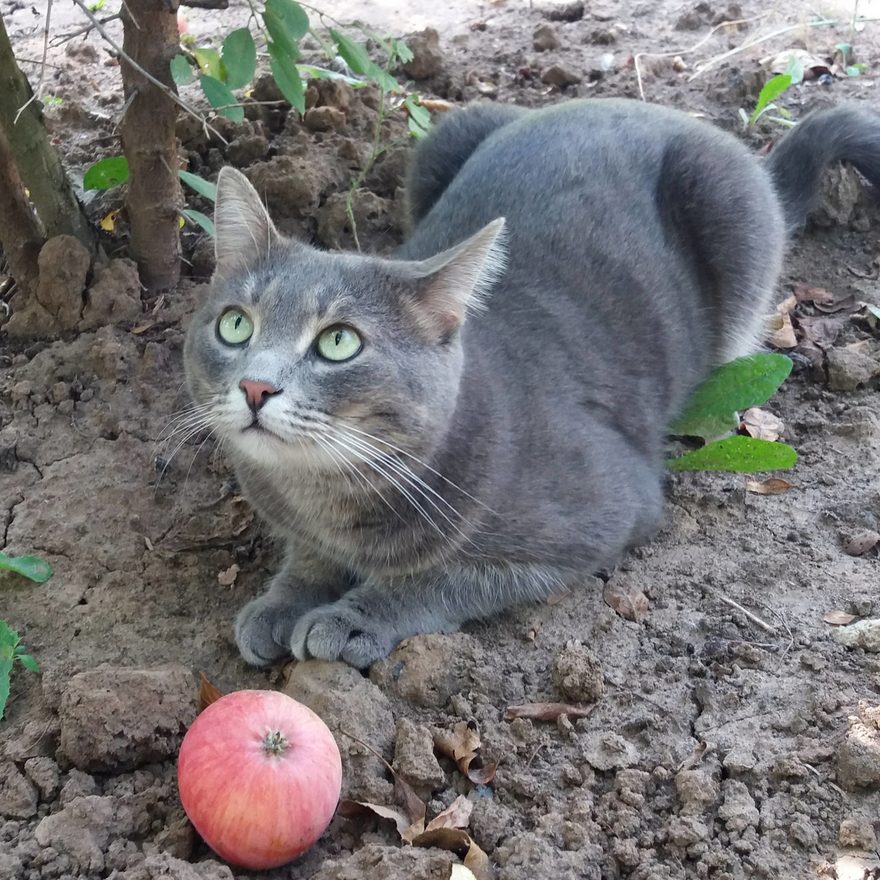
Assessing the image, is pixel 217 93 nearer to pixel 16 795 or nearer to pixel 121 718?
pixel 121 718

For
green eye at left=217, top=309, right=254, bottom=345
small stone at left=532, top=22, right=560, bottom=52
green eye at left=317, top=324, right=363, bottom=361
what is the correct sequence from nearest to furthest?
green eye at left=317, top=324, right=363, bottom=361, green eye at left=217, top=309, right=254, bottom=345, small stone at left=532, top=22, right=560, bottom=52

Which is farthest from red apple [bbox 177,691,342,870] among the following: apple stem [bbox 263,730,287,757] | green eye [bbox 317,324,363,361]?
green eye [bbox 317,324,363,361]

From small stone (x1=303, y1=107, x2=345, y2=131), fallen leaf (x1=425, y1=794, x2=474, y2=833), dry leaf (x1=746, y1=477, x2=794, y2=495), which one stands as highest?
small stone (x1=303, y1=107, x2=345, y2=131)

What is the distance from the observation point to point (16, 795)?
2.08 meters

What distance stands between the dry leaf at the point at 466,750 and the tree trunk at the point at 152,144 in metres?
2.21

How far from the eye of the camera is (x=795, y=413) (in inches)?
138

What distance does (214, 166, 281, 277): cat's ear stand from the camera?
8.56ft

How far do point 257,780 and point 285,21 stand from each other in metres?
1.92

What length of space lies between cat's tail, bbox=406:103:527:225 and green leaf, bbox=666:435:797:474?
5.19 ft

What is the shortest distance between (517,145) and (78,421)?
71.3 inches

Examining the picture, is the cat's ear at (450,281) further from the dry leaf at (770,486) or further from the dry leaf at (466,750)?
the dry leaf at (770,486)

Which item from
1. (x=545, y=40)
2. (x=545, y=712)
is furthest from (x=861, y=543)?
(x=545, y=40)

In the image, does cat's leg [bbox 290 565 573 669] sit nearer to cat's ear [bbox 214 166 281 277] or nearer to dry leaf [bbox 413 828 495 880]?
dry leaf [bbox 413 828 495 880]

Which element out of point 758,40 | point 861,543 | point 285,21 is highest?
point 285,21
